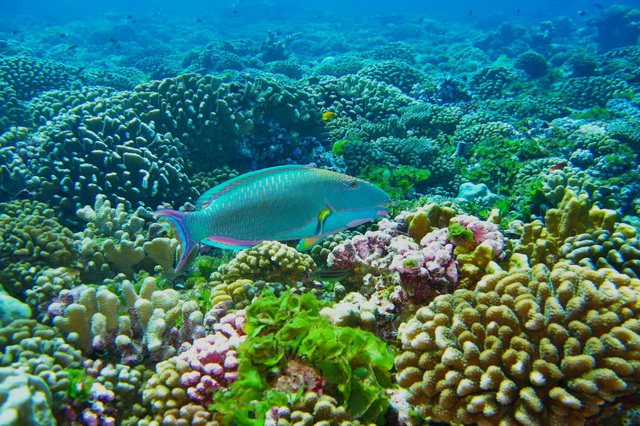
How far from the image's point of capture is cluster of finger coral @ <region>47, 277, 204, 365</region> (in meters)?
2.57

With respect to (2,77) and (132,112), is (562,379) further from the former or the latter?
(2,77)

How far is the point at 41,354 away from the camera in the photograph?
7.54ft

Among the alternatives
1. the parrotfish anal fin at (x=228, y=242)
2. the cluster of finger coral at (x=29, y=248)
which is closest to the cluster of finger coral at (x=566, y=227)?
the parrotfish anal fin at (x=228, y=242)

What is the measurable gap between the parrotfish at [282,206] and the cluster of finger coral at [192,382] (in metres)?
0.68

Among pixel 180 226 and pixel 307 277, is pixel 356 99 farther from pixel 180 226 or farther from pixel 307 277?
pixel 180 226

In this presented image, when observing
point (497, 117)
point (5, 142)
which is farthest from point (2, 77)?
point (497, 117)

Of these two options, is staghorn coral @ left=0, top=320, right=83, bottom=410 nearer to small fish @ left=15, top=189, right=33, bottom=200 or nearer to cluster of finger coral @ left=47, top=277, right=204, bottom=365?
cluster of finger coral @ left=47, top=277, right=204, bottom=365

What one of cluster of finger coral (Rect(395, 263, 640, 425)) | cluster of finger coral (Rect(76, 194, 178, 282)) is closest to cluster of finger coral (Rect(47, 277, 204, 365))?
cluster of finger coral (Rect(76, 194, 178, 282))

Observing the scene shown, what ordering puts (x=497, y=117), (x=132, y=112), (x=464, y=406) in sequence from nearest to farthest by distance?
1. (x=464, y=406)
2. (x=132, y=112)
3. (x=497, y=117)

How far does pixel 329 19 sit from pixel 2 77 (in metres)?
46.4

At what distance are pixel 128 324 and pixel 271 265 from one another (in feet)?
4.40

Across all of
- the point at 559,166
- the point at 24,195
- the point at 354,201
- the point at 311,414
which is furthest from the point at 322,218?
the point at 559,166

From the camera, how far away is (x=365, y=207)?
2199 mm

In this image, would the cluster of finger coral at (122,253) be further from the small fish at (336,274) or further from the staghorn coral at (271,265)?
the small fish at (336,274)
